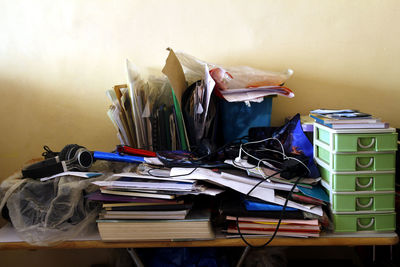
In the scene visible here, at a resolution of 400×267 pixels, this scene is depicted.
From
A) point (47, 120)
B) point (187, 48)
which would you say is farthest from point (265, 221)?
point (47, 120)

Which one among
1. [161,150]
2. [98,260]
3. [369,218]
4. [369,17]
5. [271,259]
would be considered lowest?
[98,260]

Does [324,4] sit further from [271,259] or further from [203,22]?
[271,259]

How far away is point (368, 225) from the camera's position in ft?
2.81

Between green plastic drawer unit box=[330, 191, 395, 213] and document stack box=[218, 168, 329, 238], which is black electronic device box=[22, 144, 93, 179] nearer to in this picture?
document stack box=[218, 168, 329, 238]

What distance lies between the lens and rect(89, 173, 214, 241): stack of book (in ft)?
2.78

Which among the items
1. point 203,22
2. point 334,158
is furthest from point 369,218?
point 203,22

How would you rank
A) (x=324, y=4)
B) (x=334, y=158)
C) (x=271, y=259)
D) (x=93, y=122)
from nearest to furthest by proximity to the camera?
(x=334, y=158), (x=271, y=259), (x=324, y=4), (x=93, y=122)

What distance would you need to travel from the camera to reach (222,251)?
3.61 ft

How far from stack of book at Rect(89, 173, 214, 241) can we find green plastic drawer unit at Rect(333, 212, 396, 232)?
1.18 ft

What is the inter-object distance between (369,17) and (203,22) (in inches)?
25.4

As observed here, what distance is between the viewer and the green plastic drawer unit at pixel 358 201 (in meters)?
0.84

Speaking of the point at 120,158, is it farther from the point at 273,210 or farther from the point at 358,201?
the point at 358,201

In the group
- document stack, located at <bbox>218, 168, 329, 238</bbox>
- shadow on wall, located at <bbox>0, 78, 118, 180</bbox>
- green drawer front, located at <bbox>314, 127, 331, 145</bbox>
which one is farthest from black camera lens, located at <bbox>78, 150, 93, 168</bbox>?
green drawer front, located at <bbox>314, 127, 331, 145</bbox>

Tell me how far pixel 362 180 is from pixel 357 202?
6cm
